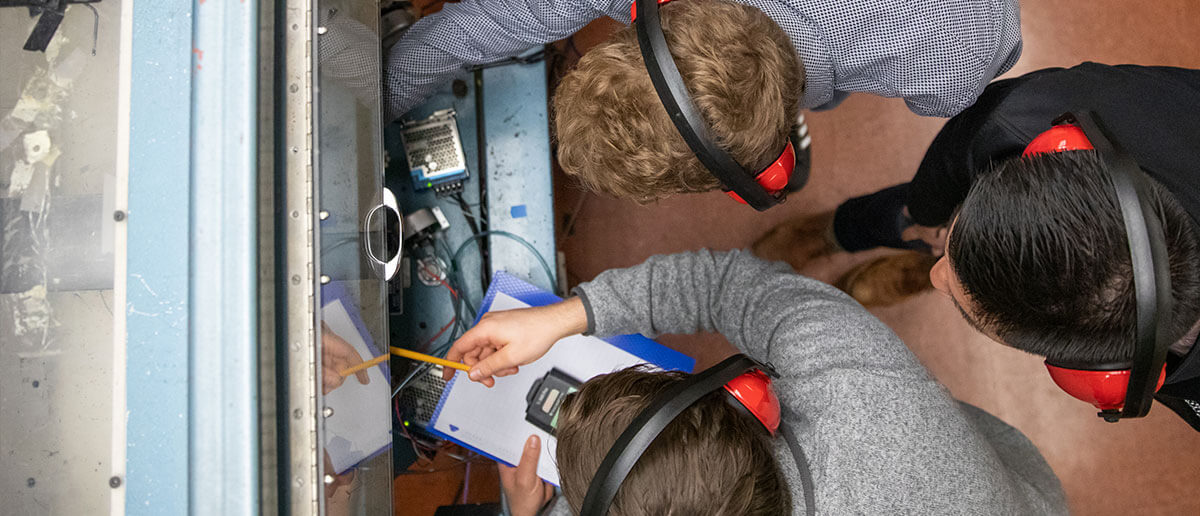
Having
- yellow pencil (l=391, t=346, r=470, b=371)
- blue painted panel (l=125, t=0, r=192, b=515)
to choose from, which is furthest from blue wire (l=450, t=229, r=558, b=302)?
blue painted panel (l=125, t=0, r=192, b=515)

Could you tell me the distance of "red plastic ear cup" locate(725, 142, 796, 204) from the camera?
3.04ft

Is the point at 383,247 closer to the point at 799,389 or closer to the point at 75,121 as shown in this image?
the point at 75,121

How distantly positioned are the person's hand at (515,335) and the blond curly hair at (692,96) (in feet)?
0.89

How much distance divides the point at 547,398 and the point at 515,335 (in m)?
0.17

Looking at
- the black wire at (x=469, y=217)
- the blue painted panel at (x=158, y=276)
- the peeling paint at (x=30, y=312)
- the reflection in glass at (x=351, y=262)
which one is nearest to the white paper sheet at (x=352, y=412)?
the reflection in glass at (x=351, y=262)

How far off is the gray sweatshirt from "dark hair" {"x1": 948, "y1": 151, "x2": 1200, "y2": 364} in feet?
0.57

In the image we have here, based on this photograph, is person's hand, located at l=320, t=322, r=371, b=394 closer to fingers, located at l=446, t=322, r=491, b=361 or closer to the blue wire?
fingers, located at l=446, t=322, r=491, b=361

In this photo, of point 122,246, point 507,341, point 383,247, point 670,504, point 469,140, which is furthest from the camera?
point 469,140

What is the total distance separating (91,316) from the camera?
607mm

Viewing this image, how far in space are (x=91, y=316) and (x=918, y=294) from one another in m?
1.81

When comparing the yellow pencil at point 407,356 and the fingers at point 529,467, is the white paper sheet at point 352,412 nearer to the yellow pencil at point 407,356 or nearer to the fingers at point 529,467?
the yellow pencil at point 407,356

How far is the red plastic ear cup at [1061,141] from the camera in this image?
0.76 meters

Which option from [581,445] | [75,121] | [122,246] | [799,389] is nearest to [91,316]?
[122,246]

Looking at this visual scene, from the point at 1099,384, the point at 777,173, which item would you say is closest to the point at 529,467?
the point at 777,173
